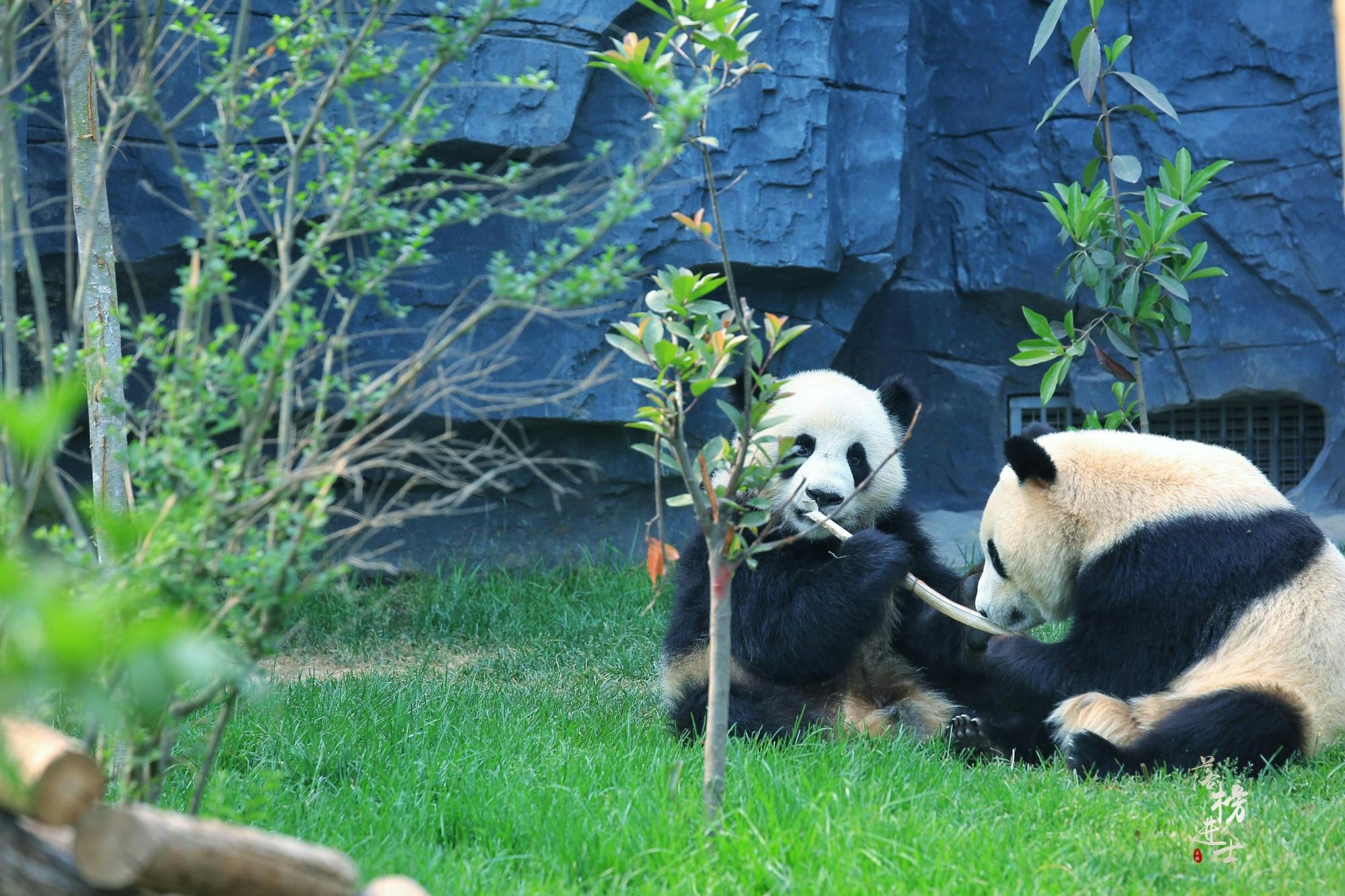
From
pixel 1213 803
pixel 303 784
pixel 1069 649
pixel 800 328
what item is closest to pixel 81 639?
pixel 800 328

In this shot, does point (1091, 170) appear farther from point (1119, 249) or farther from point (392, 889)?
point (392, 889)

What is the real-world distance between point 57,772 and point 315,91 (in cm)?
537

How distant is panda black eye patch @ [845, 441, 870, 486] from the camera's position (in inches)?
162

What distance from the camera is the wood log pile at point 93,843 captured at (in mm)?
1477

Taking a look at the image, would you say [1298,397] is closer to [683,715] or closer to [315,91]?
[683,715]

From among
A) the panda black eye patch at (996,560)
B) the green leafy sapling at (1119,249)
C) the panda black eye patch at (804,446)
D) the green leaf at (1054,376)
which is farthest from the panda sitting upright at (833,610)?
the green leafy sapling at (1119,249)

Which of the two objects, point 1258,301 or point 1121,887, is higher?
point 1258,301

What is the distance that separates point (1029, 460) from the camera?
145 inches

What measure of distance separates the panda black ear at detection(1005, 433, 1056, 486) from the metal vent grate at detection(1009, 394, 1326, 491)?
441cm

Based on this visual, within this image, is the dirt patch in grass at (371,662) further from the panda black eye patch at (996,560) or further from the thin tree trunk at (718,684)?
the thin tree trunk at (718,684)

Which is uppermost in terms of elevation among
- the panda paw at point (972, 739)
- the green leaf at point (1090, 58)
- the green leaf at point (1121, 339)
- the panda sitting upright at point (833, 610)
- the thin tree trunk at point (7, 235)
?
the green leaf at point (1090, 58)

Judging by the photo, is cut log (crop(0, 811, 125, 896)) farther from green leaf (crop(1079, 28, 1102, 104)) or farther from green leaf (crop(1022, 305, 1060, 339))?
green leaf (crop(1079, 28, 1102, 104))

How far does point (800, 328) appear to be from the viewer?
2.89 meters

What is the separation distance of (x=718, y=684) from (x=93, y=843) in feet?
5.00
